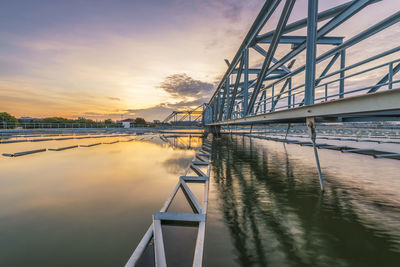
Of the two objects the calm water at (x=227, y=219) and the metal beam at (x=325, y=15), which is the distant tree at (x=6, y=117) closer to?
the calm water at (x=227, y=219)

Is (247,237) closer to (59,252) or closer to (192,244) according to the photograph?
(192,244)

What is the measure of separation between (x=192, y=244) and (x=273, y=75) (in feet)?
57.4

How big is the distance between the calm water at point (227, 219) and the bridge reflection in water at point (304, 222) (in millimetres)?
17

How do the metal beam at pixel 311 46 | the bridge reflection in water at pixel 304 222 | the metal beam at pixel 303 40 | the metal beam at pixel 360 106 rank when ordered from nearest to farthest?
the bridge reflection in water at pixel 304 222, the metal beam at pixel 360 106, the metal beam at pixel 311 46, the metal beam at pixel 303 40

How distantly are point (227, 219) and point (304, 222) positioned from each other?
1.56 meters

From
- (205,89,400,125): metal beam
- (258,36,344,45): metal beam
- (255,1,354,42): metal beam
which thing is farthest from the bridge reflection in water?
(258,36,344,45): metal beam

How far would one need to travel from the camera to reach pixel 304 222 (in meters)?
3.58

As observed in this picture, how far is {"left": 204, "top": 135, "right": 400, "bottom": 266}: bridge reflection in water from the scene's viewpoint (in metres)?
2.64

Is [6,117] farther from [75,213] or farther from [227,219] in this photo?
[227,219]

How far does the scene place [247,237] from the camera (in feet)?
10.2

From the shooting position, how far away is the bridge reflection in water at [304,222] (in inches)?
104

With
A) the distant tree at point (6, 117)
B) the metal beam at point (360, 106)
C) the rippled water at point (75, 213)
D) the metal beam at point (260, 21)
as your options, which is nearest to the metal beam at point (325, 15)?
the metal beam at point (260, 21)

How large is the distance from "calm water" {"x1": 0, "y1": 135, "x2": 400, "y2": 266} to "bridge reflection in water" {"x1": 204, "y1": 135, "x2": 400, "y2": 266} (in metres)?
0.02

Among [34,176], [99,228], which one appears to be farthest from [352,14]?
[34,176]
